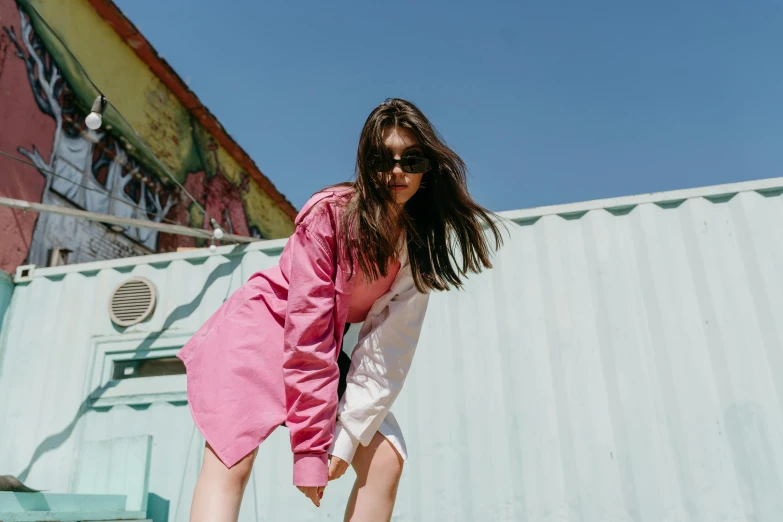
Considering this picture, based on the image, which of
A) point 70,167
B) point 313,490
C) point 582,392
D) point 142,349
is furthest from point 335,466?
point 70,167

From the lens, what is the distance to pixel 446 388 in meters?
3.30

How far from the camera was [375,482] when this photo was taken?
1.33 metres

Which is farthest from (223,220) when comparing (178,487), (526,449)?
(526,449)

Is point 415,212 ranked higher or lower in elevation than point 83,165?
lower

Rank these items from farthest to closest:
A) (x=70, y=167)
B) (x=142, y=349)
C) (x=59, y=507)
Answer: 1. (x=70, y=167)
2. (x=142, y=349)
3. (x=59, y=507)

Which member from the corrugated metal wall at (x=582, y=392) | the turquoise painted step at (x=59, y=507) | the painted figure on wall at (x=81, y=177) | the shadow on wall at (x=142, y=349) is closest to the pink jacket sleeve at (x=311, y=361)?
the turquoise painted step at (x=59, y=507)

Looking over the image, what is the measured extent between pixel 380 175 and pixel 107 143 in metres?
5.62

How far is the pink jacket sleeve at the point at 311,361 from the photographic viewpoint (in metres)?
1.18

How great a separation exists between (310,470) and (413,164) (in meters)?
0.72

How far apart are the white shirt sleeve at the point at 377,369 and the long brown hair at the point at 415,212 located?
0.27 ft

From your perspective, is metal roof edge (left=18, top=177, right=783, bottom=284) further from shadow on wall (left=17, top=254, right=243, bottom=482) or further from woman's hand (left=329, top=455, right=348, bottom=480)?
woman's hand (left=329, top=455, right=348, bottom=480)

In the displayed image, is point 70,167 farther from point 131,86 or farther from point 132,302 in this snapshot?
point 132,302

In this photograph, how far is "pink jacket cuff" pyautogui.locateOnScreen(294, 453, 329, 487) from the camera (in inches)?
45.2

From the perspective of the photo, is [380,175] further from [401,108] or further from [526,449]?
[526,449]
